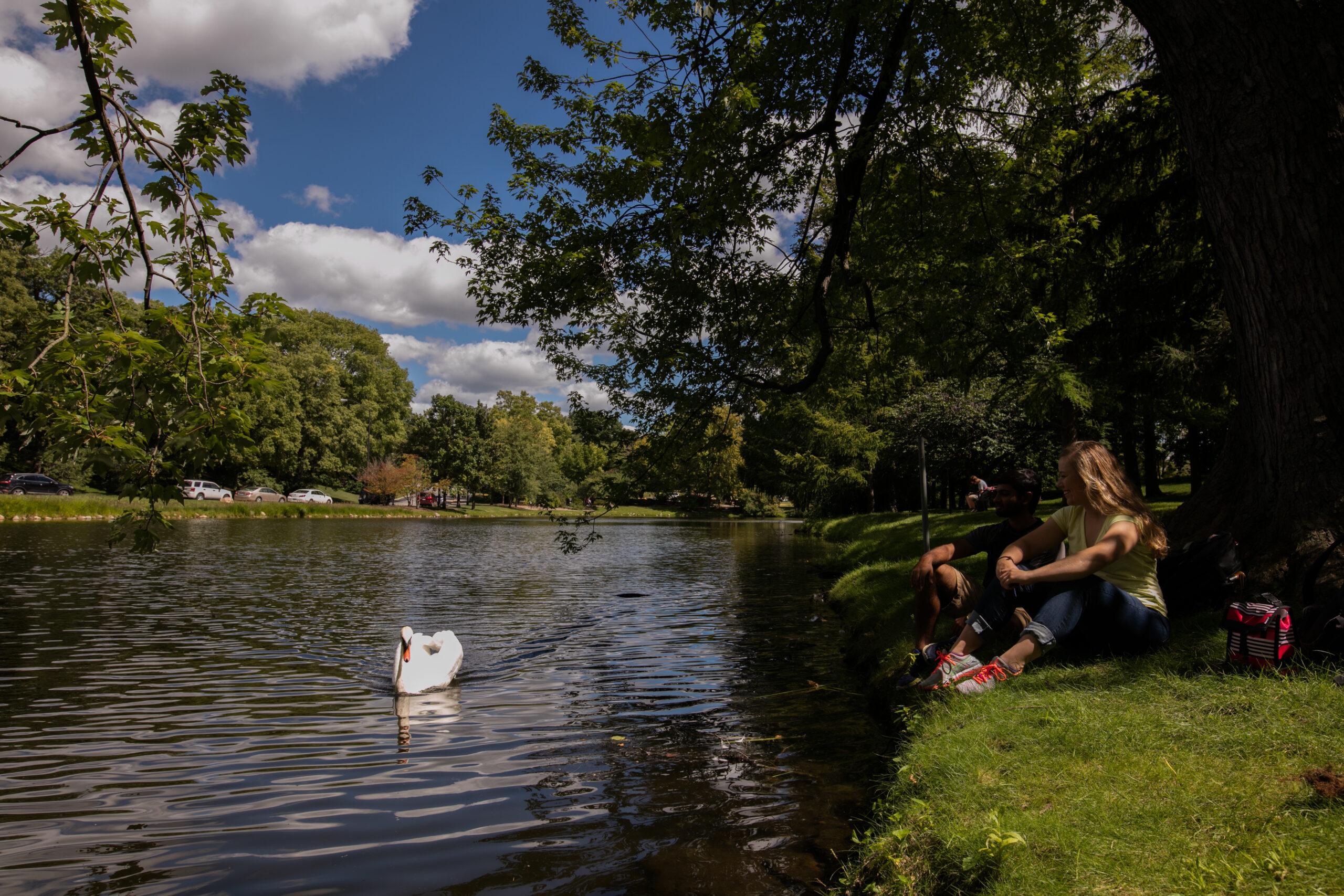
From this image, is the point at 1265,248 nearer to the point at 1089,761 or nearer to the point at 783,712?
the point at 1089,761

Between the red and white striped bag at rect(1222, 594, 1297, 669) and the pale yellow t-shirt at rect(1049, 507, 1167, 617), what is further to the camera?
the pale yellow t-shirt at rect(1049, 507, 1167, 617)

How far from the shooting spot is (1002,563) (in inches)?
208

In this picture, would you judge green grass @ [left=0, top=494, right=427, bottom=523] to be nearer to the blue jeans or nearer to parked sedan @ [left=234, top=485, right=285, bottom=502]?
parked sedan @ [left=234, top=485, right=285, bottom=502]

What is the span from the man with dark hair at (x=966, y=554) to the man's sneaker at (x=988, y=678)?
3.96 ft

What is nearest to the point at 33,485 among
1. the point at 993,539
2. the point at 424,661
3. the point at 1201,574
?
the point at 424,661

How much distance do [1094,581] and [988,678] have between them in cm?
100

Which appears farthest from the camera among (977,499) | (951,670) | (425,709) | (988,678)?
(425,709)

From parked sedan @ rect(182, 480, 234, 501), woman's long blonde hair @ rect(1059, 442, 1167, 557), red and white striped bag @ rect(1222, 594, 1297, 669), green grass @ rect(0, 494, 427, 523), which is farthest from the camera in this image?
parked sedan @ rect(182, 480, 234, 501)

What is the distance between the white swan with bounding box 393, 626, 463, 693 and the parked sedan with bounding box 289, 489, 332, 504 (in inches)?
2025

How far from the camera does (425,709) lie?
24.7 ft

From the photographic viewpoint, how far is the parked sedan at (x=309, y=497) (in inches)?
2218

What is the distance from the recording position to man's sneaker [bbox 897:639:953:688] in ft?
19.8

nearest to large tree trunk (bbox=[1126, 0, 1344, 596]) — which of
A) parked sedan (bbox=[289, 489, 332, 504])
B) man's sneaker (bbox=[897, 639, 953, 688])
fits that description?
man's sneaker (bbox=[897, 639, 953, 688])

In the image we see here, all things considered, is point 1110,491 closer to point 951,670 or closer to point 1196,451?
point 951,670
